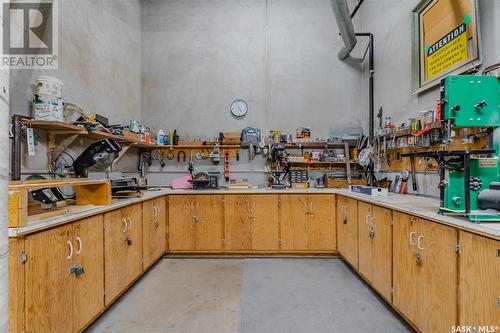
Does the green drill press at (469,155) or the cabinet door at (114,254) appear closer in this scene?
the green drill press at (469,155)

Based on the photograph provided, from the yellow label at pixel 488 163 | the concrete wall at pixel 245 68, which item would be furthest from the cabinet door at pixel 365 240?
the concrete wall at pixel 245 68

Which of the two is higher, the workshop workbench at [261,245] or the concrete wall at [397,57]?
the concrete wall at [397,57]

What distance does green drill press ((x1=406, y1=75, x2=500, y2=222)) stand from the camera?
1.60 m

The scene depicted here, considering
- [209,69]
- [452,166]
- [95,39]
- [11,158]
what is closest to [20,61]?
[11,158]

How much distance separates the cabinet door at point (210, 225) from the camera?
12.2ft

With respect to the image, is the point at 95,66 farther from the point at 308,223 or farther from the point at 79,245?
the point at 308,223

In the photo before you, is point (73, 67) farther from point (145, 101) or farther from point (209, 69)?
point (209, 69)

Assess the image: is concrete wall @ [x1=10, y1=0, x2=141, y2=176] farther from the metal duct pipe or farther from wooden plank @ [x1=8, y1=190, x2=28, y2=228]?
the metal duct pipe

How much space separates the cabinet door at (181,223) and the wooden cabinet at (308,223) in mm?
1334

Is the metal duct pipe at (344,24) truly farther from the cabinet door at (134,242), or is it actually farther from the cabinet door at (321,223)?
the cabinet door at (134,242)

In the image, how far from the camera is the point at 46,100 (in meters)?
2.12

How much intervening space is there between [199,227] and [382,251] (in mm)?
2401

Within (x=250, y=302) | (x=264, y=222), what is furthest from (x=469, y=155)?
(x=264, y=222)

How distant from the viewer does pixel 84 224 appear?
76.5 inches
